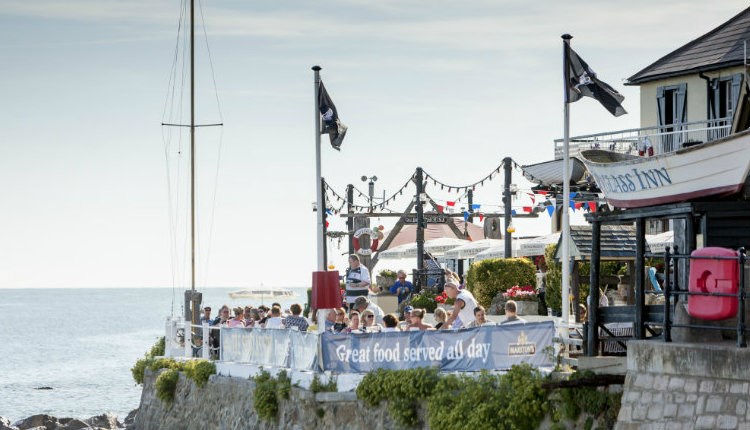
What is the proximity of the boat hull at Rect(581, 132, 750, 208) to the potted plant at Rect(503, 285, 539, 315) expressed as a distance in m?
12.4

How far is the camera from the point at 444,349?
20250 mm

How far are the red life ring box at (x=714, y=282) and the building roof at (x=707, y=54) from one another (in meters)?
14.7

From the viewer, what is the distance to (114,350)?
94.2 m

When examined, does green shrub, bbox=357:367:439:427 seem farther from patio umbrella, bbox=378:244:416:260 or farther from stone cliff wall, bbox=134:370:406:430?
patio umbrella, bbox=378:244:416:260

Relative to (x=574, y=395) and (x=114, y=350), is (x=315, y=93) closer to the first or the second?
(x=574, y=395)

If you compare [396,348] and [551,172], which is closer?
[396,348]

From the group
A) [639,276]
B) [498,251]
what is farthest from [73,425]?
[639,276]

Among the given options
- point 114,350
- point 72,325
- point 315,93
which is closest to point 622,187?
point 315,93

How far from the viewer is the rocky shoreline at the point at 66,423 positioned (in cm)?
4238

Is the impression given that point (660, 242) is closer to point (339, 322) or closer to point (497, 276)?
point (497, 276)

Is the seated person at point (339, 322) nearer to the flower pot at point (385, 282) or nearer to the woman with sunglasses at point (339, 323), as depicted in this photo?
the woman with sunglasses at point (339, 323)

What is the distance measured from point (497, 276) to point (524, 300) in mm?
1852

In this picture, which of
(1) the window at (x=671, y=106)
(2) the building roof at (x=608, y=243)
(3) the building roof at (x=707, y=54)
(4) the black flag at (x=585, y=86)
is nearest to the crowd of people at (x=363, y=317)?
(2) the building roof at (x=608, y=243)

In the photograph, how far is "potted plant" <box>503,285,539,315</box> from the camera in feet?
98.2
